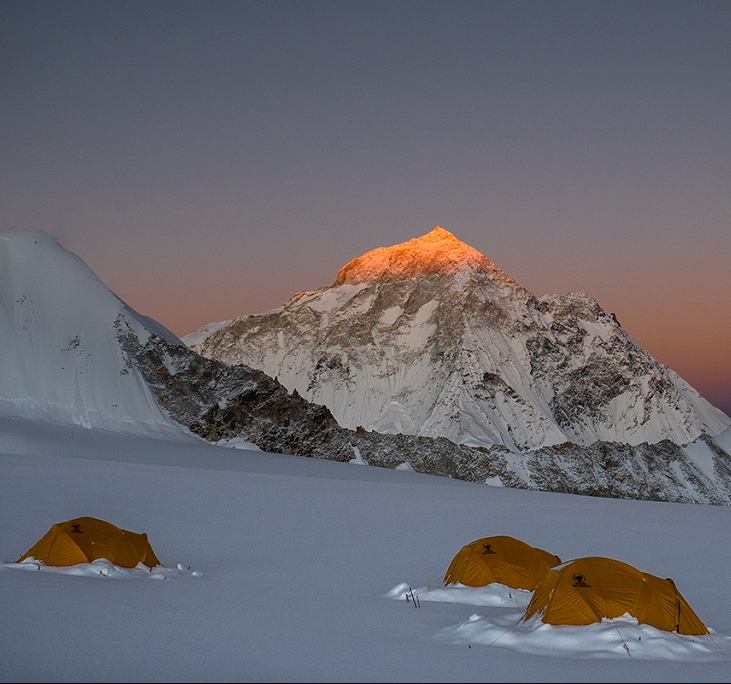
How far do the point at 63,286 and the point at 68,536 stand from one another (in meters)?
79.4

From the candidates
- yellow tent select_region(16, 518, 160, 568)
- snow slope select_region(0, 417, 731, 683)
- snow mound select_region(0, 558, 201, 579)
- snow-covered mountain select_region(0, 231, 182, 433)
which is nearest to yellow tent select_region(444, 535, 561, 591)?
snow slope select_region(0, 417, 731, 683)

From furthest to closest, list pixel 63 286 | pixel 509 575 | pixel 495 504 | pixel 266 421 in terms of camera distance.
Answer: pixel 266 421 < pixel 63 286 < pixel 495 504 < pixel 509 575

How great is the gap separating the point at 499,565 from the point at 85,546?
31.0ft

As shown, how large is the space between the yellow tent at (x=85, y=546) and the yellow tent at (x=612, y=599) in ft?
35.5

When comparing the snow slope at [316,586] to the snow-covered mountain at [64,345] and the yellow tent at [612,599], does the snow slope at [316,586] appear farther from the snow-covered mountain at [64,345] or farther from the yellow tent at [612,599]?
the snow-covered mountain at [64,345]

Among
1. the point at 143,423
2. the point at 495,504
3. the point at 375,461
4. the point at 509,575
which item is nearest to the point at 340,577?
the point at 509,575

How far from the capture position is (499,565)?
1920 cm

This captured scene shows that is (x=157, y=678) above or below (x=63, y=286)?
below

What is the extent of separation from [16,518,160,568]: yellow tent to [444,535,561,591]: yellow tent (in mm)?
7541

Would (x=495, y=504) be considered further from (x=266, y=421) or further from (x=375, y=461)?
(x=375, y=461)

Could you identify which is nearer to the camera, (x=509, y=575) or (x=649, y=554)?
(x=509, y=575)

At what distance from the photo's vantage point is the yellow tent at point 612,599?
13.8m

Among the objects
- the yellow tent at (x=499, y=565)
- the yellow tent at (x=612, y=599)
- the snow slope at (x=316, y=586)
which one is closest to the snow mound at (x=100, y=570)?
the snow slope at (x=316, y=586)

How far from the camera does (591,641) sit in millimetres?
13023
